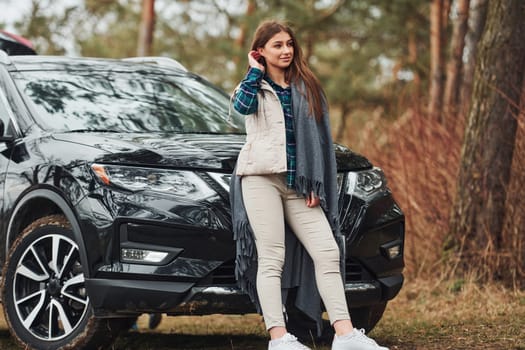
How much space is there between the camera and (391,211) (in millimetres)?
5484

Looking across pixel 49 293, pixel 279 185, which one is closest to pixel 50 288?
pixel 49 293

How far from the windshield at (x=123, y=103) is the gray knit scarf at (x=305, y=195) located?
1.30m

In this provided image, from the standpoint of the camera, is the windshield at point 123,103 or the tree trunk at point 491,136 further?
the tree trunk at point 491,136

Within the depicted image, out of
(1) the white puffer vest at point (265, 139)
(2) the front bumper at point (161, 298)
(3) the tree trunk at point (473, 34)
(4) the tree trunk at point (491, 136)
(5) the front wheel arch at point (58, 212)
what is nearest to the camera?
(1) the white puffer vest at point (265, 139)

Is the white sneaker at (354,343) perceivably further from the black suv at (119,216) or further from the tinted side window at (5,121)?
the tinted side window at (5,121)

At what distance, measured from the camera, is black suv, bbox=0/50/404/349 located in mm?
4828

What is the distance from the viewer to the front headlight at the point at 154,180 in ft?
16.0

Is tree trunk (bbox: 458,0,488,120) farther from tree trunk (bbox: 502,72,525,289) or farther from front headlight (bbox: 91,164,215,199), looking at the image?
front headlight (bbox: 91,164,215,199)

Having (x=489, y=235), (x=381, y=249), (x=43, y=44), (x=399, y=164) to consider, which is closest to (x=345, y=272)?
(x=381, y=249)

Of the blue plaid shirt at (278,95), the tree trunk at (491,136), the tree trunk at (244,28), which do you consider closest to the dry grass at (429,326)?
the tree trunk at (491,136)

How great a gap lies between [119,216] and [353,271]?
53.0 inches

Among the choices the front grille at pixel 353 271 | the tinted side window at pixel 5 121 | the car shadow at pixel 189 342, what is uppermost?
the tinted side window at pixel 5 121

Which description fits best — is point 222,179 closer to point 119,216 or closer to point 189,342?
point 119,216

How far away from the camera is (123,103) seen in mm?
6094
